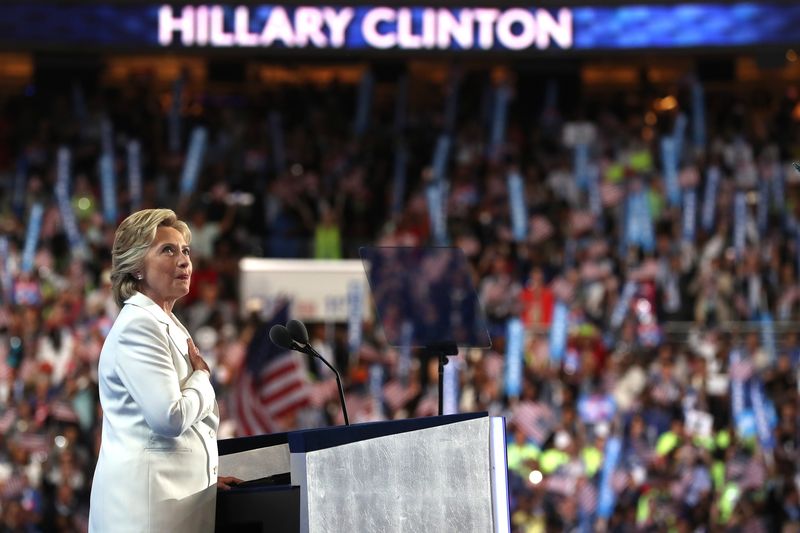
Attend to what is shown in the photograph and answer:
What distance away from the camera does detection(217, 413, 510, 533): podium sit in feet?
10.8

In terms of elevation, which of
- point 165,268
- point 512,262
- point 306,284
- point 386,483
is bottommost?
point 386,483

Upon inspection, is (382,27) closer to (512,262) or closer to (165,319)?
(512,262)

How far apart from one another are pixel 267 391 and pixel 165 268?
23.0 feet

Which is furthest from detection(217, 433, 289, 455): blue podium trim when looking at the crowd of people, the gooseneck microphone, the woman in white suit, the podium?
the crowd of people

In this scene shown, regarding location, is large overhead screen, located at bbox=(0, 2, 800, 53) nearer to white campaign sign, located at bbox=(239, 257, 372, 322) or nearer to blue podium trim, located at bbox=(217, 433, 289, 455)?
white campaign sign, located at bbox=(239, 257, 372, 322)

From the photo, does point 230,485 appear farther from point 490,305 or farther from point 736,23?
point 736,23

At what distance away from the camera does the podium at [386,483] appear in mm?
3285

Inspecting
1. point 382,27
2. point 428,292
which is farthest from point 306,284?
point 428,292

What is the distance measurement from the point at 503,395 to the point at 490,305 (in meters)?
1.48

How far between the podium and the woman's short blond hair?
52cm

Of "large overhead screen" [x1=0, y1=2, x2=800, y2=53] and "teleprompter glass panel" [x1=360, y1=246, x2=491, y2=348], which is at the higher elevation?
"large overhead screen" [x1=0, y1=2, x2=800, y2=53]

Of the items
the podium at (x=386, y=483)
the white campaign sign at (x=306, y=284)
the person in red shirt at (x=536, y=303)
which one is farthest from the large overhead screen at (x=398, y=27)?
the podium at (x=386, y=483)

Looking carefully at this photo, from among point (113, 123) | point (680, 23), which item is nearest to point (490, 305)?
point (680, 23)

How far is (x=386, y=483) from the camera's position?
341 centimetres
